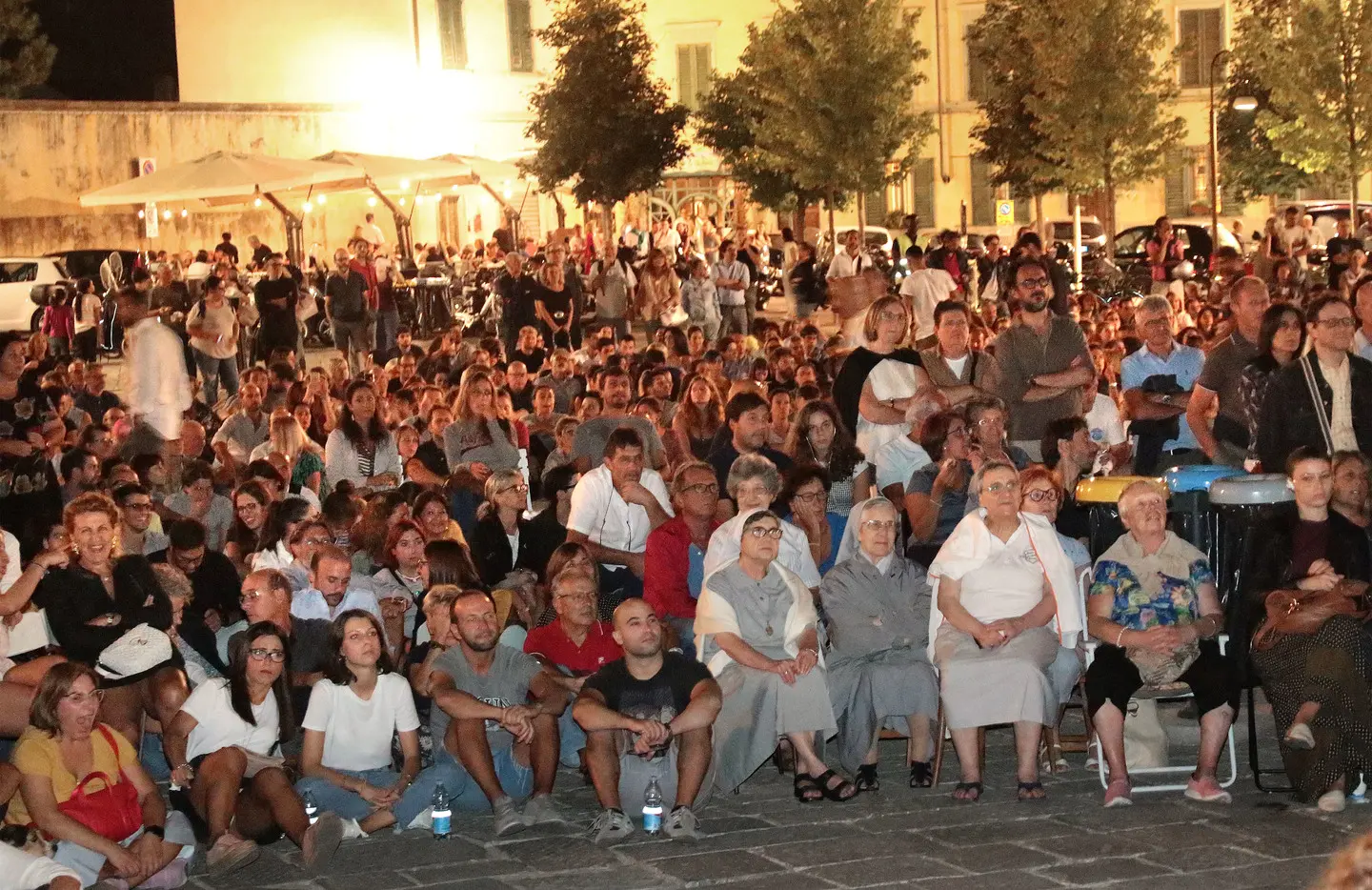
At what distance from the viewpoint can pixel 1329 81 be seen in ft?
106

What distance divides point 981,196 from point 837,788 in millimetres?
44461

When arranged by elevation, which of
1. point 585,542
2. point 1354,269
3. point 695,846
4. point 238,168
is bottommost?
point 695,846

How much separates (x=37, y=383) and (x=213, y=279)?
17.5 feet

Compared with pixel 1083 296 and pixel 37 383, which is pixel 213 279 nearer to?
pixel 37 383

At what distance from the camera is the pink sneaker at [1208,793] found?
7.90 metres

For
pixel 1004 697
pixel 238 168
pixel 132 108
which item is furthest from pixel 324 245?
pixel 1004 697

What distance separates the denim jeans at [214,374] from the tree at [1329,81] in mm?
18963

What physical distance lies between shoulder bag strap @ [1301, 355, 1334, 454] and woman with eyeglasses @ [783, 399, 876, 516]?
2.34 meters

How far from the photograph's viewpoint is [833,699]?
8711 millimetres

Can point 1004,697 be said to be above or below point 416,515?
below

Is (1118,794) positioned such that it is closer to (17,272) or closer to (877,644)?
(877,644)

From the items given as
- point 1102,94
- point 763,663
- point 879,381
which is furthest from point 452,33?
point 763,663

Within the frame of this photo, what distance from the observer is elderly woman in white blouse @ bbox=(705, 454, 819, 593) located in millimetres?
9055

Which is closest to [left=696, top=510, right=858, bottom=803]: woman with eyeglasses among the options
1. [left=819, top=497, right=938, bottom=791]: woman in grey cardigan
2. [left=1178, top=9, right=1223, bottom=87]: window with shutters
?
[left=819, top=497, right=938, bottom=791]: woman in grey cardigan
